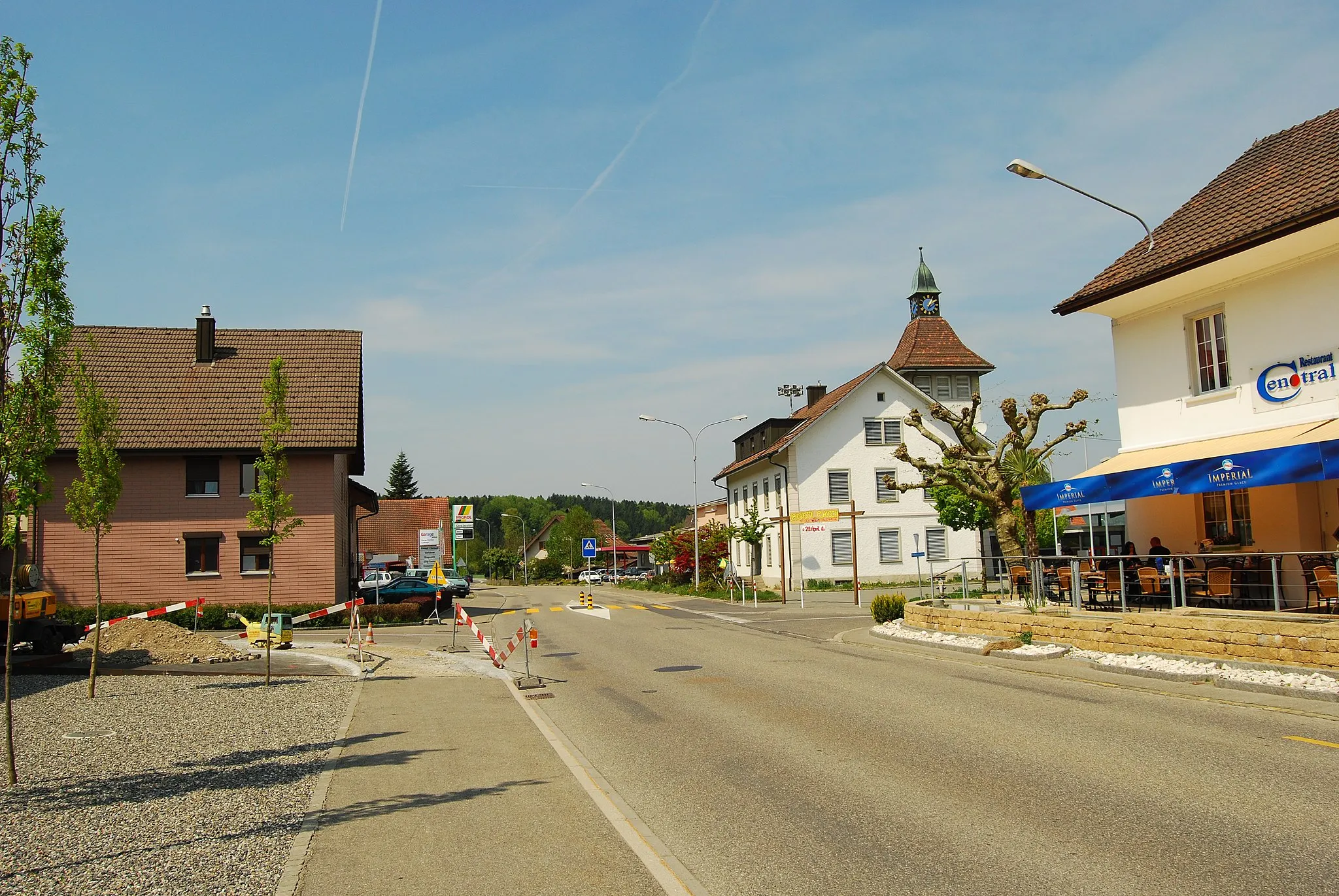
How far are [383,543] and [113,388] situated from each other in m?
38.1

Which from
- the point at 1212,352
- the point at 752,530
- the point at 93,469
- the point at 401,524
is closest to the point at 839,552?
the point at 752,530

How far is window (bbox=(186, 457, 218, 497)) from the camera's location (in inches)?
1286

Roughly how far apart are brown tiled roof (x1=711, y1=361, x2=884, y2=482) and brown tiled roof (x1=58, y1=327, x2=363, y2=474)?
20459 millimetres

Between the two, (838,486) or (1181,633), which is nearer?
(1181,633)

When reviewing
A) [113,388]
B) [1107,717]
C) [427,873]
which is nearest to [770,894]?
[427,873]

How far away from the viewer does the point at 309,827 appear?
277 inches

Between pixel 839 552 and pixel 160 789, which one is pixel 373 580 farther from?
pixel 160 789

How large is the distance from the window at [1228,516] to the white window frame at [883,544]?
28943 mm

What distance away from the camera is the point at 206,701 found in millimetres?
13930

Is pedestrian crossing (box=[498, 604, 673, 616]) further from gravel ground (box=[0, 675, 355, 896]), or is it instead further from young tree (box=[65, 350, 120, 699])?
gravel ground (box=[0, 675, 355, 896])

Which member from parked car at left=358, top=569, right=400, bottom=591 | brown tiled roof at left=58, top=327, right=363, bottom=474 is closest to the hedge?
brown tiled roof at left=58, top=327, right=363, bottom=474

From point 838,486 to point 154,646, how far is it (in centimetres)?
3477

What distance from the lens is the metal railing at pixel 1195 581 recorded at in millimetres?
13719

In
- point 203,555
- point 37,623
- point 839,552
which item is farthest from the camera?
point 839,552
